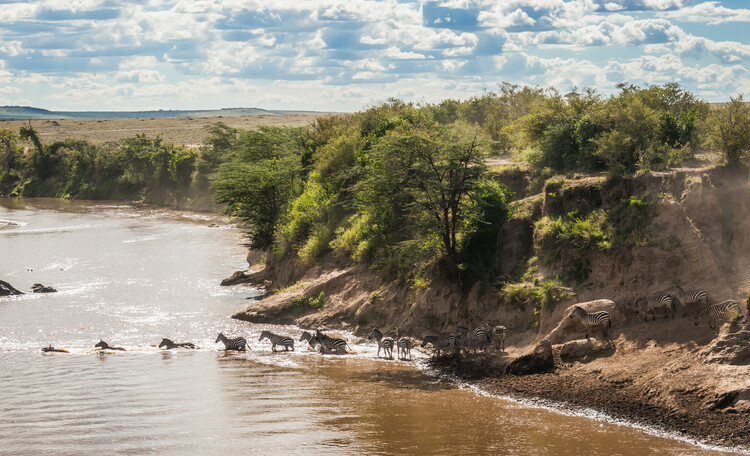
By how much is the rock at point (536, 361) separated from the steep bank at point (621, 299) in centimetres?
24

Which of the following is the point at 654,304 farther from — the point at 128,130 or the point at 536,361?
the point at 128,130

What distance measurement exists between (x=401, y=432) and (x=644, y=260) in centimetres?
800

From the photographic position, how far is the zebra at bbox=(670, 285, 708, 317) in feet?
56.5

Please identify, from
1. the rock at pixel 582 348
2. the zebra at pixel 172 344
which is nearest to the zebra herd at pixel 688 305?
the rock at pixel 582 348

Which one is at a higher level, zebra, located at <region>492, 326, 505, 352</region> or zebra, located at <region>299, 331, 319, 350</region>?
zebra, located at <region>492, 326, 505, 352</region>

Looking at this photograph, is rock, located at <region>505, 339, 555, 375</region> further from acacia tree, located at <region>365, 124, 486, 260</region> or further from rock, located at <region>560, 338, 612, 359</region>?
acacia tree, located at <region>365, 124, 486, 260</region>

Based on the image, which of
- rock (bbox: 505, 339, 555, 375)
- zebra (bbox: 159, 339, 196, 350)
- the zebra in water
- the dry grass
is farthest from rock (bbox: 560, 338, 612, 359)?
the dry grass

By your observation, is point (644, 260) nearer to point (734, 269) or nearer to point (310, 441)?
point (734, 269)

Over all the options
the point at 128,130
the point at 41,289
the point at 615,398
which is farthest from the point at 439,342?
the point at 128,130

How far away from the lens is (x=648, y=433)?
14.3 meters

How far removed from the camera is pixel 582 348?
17.7 m

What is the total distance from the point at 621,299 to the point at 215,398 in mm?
9971

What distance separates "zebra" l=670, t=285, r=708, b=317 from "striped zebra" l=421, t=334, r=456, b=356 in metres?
5.52

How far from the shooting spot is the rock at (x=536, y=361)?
57.5ft
